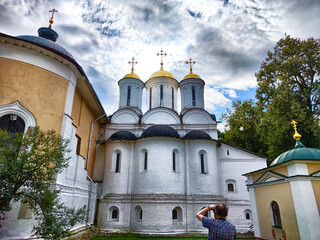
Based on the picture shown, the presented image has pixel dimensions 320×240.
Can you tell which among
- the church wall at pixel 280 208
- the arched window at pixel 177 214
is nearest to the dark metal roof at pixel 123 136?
the arched window at pixel 177 214

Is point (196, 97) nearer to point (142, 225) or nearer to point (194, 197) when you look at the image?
point (194, 197)

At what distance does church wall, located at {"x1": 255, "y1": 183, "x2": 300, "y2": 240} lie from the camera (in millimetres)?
7523

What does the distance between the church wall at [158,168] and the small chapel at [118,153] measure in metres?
0.06

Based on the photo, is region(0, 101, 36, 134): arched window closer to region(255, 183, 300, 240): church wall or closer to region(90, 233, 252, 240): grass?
region(90, 233, 252, 240): grass

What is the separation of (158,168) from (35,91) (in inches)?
325

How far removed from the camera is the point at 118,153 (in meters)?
15.7

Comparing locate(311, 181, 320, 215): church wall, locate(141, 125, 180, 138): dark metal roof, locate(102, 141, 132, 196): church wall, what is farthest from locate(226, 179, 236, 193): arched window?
locate(311, 181, 320, 215): church wall

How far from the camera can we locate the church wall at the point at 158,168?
1391cm

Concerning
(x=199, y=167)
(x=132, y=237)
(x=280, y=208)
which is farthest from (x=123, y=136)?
(x=280, y=208)

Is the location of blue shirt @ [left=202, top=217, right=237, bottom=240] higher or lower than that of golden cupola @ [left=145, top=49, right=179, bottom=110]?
lower

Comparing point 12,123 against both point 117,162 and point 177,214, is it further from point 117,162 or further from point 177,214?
point 177,214

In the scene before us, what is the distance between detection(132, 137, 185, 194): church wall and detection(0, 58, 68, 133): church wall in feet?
21.0

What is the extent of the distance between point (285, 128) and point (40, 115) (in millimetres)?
13338

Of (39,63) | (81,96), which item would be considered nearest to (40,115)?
(39,63)
